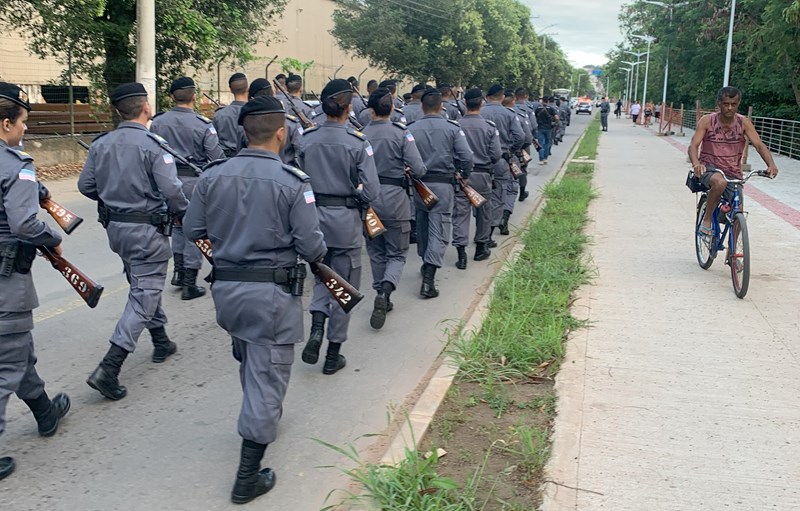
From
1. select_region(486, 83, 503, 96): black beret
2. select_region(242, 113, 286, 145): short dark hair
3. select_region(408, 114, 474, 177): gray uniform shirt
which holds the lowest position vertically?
select_region(408, 114, 474, 177): gray uniform shirt

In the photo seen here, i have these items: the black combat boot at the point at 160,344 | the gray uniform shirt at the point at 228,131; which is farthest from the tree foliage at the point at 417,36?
the black combat boot at the point at 160,344

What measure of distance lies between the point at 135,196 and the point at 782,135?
2525 cm

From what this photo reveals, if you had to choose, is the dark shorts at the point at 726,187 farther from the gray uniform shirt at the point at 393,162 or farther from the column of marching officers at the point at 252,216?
the gray uniform shirt at the point at 393,162

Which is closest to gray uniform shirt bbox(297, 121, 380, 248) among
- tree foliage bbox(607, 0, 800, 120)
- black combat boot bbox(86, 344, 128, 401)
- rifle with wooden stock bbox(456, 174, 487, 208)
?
black combat boot bbox(86, 344, 128, 401)

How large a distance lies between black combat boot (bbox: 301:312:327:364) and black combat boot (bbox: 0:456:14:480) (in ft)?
6.53

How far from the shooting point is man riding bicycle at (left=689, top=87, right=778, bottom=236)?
7039 mm

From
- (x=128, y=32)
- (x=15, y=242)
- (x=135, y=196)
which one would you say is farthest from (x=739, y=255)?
(x=128, y=32)

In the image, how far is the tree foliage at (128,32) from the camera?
45.8 feet

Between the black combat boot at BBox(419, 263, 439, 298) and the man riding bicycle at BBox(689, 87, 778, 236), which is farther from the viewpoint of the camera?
the black combat boot at BBox(419, 263, 439, 298)

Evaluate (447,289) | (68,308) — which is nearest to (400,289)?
(447,289)

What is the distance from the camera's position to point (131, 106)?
15.7 feet

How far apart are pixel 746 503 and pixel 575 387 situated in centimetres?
143

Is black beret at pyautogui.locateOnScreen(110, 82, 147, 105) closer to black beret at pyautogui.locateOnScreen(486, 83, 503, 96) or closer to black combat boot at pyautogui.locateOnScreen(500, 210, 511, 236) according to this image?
black beret at pyautogui.locateOnScreen(486, 83, 503, 96)

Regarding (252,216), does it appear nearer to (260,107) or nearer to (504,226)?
(260,107)
